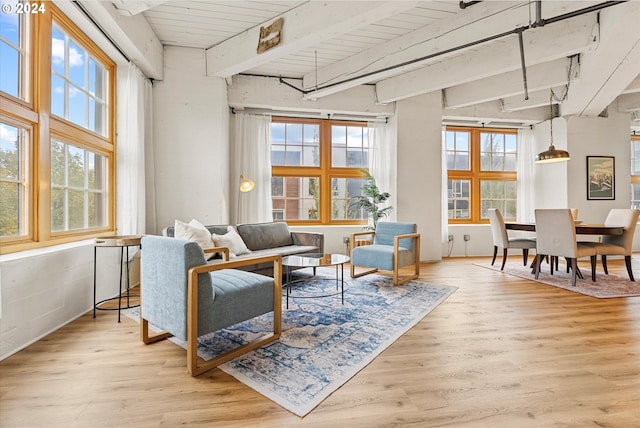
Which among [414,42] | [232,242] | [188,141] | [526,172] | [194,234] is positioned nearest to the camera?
[194,234]

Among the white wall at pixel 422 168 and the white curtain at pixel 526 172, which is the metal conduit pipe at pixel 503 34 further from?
the white curtain at pixel 526 172

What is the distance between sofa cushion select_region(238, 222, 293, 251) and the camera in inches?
181

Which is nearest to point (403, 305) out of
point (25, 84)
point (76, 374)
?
point (76, 374)

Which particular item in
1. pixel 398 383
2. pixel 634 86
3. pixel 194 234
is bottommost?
pixel 398 383

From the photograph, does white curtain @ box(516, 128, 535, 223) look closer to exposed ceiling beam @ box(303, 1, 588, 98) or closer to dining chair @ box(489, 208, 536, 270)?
dining chair @ box(489, 208, 536, 270)

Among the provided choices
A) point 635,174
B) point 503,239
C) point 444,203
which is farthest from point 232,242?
point 635,174

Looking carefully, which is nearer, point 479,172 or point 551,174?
point 551,174

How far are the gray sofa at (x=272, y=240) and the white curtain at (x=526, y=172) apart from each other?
15.2 ft

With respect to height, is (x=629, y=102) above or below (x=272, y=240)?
above

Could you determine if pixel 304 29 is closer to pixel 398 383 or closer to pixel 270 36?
pixel 270 36

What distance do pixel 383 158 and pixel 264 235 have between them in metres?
2.73

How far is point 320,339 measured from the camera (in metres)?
2.51

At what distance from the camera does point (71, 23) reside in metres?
3.11

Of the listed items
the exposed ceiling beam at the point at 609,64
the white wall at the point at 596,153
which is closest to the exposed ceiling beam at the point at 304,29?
the exposed ceiling beam at the point at 609,64
